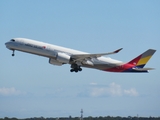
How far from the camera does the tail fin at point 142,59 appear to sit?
258 ft

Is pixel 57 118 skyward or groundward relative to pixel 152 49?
groundward

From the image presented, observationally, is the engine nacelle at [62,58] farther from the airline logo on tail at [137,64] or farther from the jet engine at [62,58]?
the airline logo on tail at [137,64]

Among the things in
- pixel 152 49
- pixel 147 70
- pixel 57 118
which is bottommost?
pixel 57 118

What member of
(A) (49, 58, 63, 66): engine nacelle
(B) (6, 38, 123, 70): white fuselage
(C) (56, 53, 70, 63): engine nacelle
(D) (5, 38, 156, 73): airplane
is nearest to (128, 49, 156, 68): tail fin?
(D) (5, 38, 156, 73): airplane

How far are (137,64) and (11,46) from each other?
21.3 meters

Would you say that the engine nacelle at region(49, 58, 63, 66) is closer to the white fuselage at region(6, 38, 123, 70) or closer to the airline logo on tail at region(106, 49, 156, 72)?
the white fuselage at region(6, 38, 123, 70)

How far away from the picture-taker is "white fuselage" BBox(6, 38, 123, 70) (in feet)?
237

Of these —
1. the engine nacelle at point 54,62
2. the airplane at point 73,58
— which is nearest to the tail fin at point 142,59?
the airplane at point 73,58

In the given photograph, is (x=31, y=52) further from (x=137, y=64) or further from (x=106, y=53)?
(x=137, y=64)

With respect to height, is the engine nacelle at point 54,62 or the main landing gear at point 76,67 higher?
the engine nacelle at point 54,62

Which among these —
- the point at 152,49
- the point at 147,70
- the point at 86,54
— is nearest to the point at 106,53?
the point at 86,54

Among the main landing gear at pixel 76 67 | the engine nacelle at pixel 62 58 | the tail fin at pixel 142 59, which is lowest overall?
the main landing gear at pixel 76 67

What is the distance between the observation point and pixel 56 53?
72.8 meters

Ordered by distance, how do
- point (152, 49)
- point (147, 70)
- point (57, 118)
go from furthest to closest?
point (152, 49), point (147, 70), point (57, 118)
